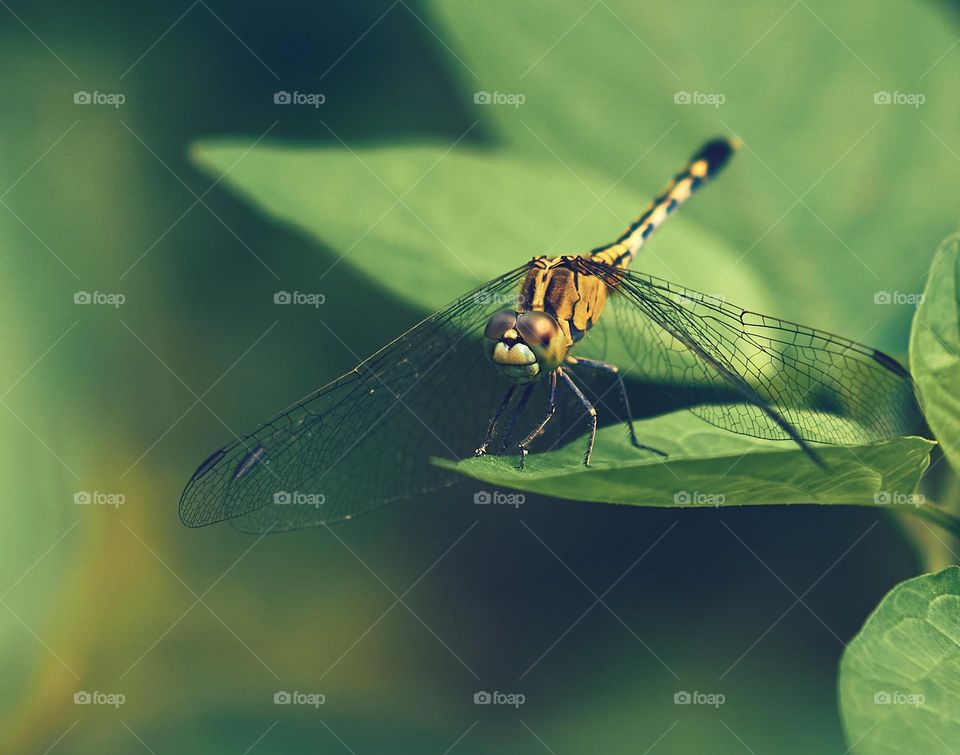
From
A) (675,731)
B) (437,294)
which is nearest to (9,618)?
(437,294)

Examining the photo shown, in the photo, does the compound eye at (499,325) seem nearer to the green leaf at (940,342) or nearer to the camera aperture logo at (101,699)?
the green leaf at (940,342)

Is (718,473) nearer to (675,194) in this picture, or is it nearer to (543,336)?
(543,336)

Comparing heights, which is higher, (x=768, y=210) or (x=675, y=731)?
(x=768, y=210)

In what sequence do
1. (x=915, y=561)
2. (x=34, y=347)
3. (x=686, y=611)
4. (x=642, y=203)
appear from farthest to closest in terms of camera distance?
(x=34, y=347) < (x=642, y=203) < (x=686, y=611) < (x=915, y=561)

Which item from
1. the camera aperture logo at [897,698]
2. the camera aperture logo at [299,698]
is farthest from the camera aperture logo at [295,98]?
the camera aperture logo at [897,698]

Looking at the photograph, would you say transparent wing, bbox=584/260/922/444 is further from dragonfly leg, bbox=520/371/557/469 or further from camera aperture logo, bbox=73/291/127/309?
camera aperture logo, bbox=73/291/127/309

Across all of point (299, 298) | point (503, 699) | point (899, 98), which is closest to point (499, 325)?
point (299, 298)

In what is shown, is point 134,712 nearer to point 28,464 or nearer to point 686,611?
point 28,464
